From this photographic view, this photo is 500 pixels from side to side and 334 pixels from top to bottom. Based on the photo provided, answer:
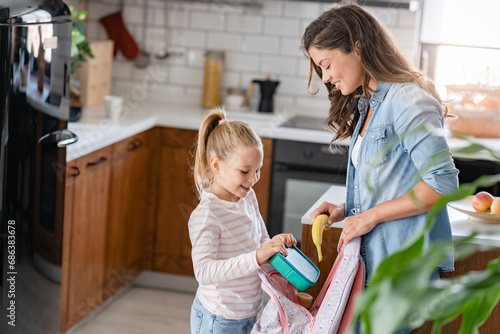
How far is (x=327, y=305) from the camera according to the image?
5.04 ft

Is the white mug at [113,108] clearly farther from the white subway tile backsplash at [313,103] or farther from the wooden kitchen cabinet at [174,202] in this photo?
the white subway tile backsplash at [313,103]

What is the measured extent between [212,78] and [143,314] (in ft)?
5.01

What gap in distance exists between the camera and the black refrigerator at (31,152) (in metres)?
2.25

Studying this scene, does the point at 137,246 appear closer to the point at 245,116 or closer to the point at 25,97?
the point at 245,116

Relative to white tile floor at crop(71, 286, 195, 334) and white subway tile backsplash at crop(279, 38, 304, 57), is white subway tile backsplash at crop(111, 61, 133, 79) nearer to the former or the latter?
white subway tile backsplash at crop(279, 38, 304, 57)

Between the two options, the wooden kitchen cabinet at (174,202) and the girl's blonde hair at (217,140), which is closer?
the girl's blonde hair at (217,140)

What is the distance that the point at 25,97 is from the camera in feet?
7.54

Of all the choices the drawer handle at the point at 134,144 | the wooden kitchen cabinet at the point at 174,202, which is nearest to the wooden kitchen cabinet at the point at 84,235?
the drawer handle at the point at 134,144

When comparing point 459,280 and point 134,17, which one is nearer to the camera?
point 459,280

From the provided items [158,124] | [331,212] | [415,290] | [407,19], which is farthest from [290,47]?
[415,290]

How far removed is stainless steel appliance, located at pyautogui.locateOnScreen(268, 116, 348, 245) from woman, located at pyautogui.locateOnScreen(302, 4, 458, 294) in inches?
70.5

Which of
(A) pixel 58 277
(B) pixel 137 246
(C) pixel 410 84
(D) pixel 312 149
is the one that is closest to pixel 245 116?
(D) pixel 312 149

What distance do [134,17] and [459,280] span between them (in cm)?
395

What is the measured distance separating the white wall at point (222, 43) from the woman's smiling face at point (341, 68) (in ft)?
8.00
